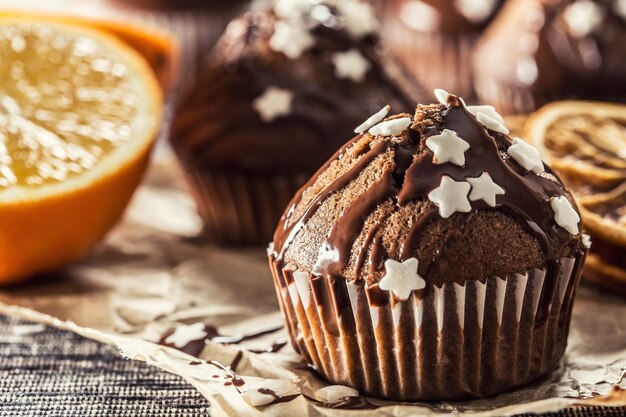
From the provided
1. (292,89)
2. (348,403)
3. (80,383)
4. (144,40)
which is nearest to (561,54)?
(292,89)

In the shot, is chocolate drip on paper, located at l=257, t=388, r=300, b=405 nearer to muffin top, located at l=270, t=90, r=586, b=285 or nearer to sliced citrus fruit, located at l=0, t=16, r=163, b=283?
muffin top, located at l=270, t=90, r=586, b=285

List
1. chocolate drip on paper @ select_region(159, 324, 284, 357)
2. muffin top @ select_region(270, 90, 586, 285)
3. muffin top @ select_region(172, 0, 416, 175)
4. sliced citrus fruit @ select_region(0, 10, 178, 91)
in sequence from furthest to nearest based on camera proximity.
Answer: sliced citrus fruit @ select_region(0, 10, 178, 91)
muffin top @ select_region(172, 0, 416, 175)
chocolate drip on paper @ select_region(159, 324, 284, 357)
muffin top @ select_region(270, 90, 586, 285)

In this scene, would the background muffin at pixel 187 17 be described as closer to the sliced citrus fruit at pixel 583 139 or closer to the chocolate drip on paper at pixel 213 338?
the sliced citrus fruit at pixel 583 139

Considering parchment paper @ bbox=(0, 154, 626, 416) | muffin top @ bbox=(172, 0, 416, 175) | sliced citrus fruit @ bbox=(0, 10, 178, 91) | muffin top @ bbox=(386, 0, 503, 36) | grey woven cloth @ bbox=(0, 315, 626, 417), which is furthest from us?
muffin top @ bbox=(386, 0, 503, 36)

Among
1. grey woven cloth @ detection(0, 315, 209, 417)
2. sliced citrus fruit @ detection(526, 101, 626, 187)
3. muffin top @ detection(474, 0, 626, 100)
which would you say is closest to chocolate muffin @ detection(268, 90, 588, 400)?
grey woven cloth @ detection(0, 315, 209, 417)

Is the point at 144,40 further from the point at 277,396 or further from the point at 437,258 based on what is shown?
the point at 437,258

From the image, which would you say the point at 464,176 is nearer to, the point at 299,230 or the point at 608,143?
the point at 299,230

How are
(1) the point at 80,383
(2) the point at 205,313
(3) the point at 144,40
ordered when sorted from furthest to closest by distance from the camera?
1. (3) the point at 144,40
2. (2) the point at 205,313
3. (1) the point at 80,383
